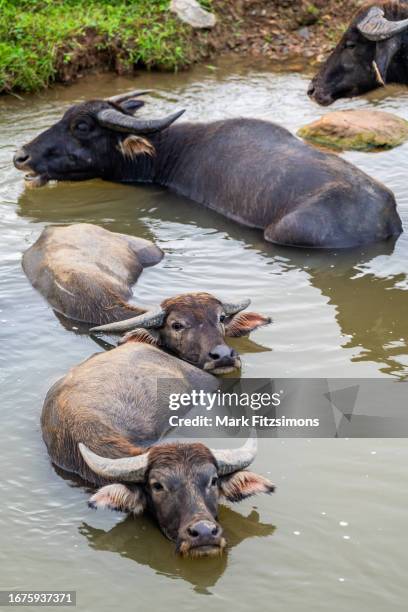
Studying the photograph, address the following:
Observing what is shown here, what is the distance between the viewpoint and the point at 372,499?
559 cm

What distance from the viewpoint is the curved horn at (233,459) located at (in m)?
5.36

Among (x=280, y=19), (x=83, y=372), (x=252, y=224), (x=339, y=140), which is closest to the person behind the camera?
(x=83, y=372)

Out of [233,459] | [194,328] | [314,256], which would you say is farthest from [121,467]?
[314,256]

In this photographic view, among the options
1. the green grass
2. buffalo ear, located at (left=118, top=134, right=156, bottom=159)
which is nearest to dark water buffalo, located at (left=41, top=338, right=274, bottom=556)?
buffalo ear, located at (left=118, top=134, right=156, bottom=159)

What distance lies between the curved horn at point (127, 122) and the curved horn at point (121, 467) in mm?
5549

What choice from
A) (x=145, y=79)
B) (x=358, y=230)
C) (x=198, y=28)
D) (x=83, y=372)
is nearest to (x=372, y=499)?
(x=83, y=372)

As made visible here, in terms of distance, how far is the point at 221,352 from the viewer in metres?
6.86

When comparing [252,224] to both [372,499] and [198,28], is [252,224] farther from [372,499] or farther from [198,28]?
[198,28]

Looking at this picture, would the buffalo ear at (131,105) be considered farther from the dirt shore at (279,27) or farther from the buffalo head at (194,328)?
the buffalo head at (194,328)

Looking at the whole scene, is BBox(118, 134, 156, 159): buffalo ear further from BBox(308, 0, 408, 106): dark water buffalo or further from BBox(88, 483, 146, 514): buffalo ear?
BBox(88, 483, 146, 514): buffalo ear

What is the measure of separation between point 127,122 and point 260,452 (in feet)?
16.9

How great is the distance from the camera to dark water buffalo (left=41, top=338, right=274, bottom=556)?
5211 millimetres

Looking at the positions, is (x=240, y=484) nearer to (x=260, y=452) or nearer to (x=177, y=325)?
(x=260, y=452)

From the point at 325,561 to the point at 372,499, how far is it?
0.58m
